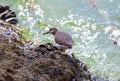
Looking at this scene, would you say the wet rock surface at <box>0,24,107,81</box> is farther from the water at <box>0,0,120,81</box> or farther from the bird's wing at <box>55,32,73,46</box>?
the water at <box>0,0,120,81</box>

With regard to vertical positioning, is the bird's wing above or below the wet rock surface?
above

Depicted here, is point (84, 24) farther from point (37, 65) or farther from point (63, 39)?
point (37, 65)

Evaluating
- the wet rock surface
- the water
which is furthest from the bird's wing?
the water

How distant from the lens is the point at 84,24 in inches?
239

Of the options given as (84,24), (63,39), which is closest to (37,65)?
(63,39)

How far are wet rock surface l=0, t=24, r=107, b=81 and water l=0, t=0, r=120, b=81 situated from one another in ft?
6.56

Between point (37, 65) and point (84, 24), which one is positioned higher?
point (84, 24)

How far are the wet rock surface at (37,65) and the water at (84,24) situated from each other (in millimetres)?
1999

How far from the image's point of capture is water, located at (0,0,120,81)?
4.85 metres

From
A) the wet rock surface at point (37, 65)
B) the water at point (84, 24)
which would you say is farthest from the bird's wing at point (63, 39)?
the water at point (84, 24)

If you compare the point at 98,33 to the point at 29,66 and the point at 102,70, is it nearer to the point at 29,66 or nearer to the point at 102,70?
the point at 102,70

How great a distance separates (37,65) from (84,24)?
4.04 m

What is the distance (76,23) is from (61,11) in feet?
1.91

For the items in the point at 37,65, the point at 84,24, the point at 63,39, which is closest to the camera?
the point at 37,65
